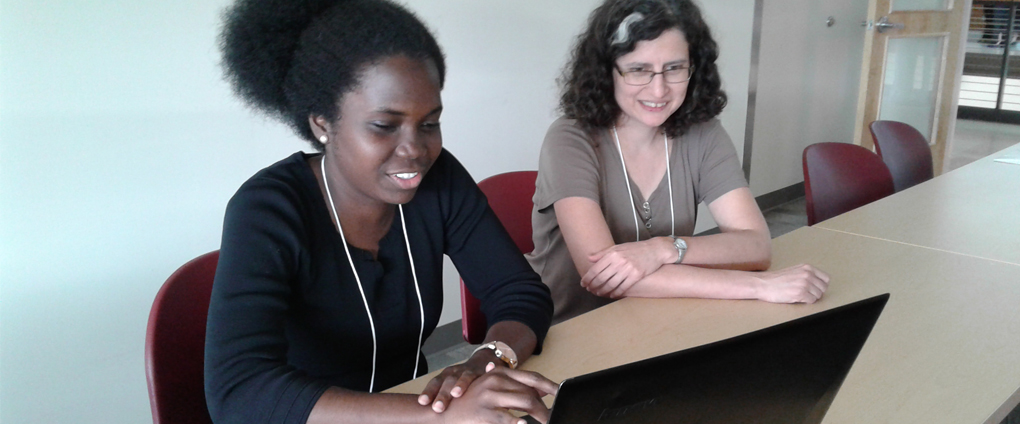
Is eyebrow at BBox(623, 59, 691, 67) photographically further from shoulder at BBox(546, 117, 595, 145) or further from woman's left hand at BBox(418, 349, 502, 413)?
woman's left hand at BBox(418, 349, 502, 413)

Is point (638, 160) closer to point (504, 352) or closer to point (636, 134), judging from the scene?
point (636, 134)

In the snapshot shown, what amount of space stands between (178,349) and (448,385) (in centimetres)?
45

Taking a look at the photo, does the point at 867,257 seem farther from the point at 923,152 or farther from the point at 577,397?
the point at 923,152

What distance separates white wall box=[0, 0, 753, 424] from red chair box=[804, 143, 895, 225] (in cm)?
161

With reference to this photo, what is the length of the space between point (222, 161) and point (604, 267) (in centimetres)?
124

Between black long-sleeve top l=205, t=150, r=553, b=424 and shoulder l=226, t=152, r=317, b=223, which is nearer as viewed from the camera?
black long-sleeve top l=205, t=150, r=553, b=424

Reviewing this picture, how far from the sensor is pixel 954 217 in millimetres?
1883

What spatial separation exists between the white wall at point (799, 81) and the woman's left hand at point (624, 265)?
3.12 meters

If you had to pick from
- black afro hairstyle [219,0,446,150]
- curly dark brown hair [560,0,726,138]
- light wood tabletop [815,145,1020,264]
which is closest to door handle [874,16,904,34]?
light wood tabletop [815,145,1020,264]

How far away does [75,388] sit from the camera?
1.82 meters

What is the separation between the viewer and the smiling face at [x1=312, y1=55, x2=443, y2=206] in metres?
1.00

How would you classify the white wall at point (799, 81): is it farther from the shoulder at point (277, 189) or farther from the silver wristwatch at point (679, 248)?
the shoulder at point (277, 189)

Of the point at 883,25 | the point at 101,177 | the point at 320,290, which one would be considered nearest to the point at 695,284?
the point at 320,290

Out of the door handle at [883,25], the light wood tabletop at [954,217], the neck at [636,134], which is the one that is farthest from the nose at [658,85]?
the door handle at [883,25]
